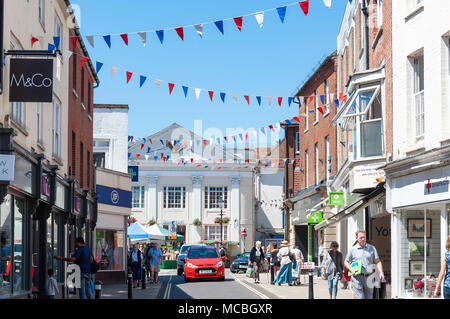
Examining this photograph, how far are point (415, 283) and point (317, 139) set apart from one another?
2038 cm

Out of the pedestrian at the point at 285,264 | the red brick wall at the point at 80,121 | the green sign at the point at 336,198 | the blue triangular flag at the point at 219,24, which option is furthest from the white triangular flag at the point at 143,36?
the green sign at the point at 336,198

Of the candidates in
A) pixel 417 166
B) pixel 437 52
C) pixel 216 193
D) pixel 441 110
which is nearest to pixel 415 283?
pixel 417 166

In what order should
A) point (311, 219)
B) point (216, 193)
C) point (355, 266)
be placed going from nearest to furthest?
point (355, 266) → point (311, 219) → point (216, 193)

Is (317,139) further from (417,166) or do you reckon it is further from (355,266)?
(355,266)

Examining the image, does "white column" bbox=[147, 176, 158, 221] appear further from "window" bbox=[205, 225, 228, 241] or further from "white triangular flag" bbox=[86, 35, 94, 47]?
"white triangular flag" bbox=[86, 35, 94, 47]

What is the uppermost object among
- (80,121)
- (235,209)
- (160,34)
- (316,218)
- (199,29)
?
(199,29)

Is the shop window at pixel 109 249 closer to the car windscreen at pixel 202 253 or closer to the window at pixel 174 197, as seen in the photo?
the car windscreen at pixel 202 253

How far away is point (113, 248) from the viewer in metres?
31.0

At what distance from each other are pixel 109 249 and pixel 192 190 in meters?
39.2

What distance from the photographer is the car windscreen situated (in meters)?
31.7

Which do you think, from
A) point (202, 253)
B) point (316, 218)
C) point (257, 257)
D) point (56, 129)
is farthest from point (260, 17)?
point (316, 218)

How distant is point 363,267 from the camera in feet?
42.6

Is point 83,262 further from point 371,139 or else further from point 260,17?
point 371,139
